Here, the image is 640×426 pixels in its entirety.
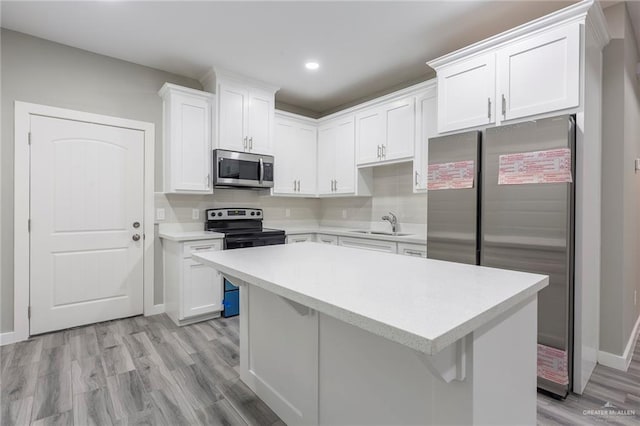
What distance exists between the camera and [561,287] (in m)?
1.95

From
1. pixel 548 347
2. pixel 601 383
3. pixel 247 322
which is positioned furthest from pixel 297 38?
pixel 601 383

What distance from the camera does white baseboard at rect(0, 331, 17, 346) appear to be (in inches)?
105

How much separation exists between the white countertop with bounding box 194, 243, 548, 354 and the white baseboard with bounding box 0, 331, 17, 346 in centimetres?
233

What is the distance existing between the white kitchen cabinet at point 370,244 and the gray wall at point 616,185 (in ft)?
5.32

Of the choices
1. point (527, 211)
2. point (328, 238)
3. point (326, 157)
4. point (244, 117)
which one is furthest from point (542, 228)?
point (244, 117)

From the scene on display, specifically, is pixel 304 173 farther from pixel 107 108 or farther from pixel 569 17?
pixel 569 17

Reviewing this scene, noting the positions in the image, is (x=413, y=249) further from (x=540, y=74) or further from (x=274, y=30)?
(x=274, y=30)

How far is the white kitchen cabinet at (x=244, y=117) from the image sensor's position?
350 cm

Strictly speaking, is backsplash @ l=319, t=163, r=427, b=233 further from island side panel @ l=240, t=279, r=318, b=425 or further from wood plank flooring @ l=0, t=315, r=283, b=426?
island side panel @ l=240, t=279, r=318, b=425

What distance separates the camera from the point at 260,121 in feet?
12.5

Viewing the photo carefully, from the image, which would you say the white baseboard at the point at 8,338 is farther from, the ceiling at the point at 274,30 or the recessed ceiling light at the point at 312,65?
the recessed ceiling light at the point at 312,65

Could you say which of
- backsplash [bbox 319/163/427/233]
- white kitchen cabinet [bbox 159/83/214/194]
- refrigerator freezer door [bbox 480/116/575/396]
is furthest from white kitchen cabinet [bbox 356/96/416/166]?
white kitchen cabinet [bbox 159/83/214/194]

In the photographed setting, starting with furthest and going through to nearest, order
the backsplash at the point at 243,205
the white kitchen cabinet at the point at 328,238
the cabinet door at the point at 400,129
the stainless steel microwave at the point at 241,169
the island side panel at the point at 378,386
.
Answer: the white kitchen cabinet at the point at 328,238 < the backsplash at the point at 243,205 < the stainless steel microwave at the point at 241,169 < the cabinet door at the point at 400,129 < the island side panel at the point at 378,386

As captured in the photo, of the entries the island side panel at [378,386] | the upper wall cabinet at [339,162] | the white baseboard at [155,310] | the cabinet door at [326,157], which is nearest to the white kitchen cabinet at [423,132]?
the upper wall cabinet at [339,162]
